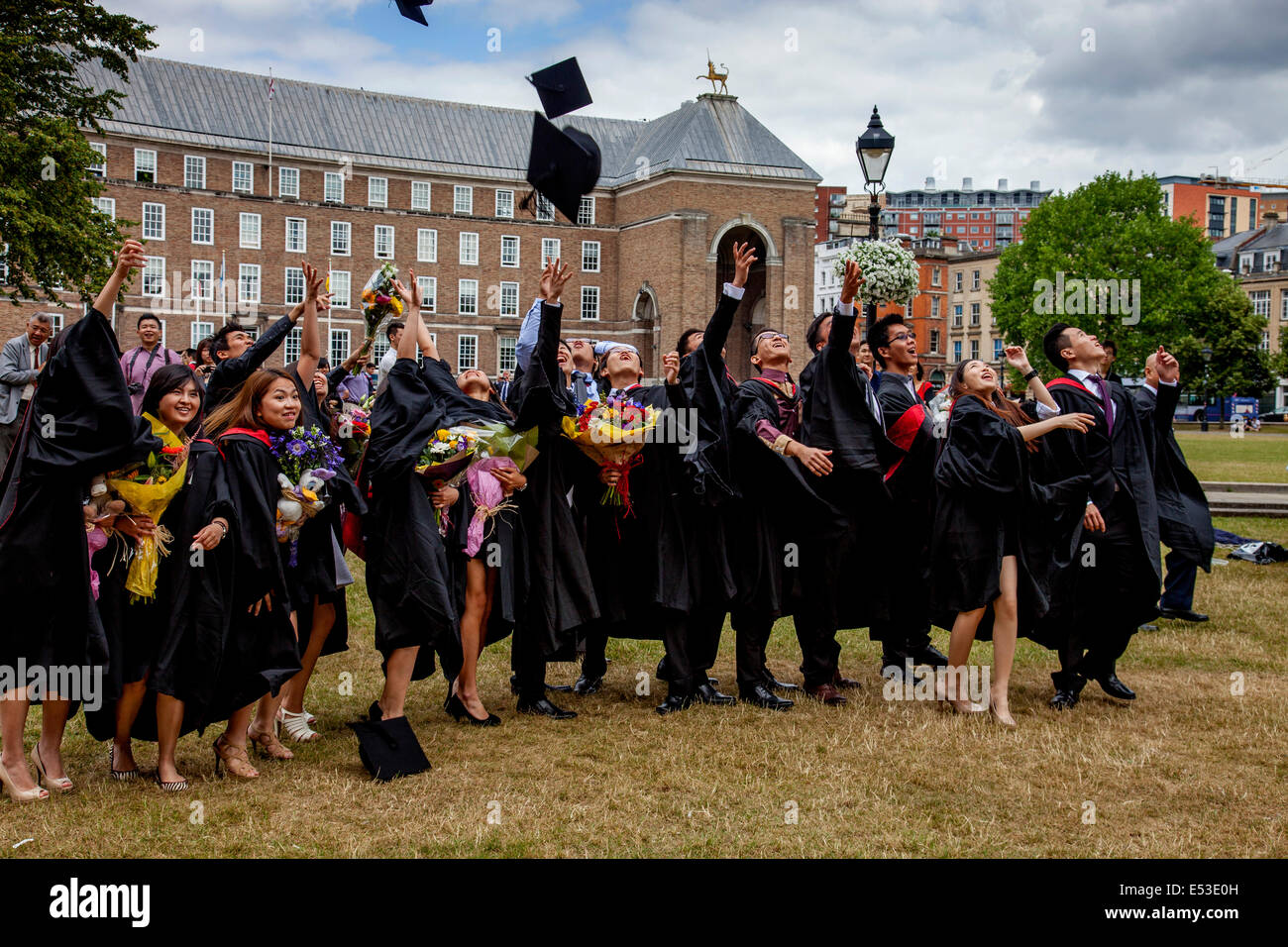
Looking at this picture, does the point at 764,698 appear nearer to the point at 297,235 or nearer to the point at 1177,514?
the point at 1177,514

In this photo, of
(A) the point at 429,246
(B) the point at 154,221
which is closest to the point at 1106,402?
(B) the point at 154,221

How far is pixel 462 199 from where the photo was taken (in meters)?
73.5

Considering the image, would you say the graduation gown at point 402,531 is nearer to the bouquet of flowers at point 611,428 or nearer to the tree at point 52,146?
the bouquet of flowers at point 611,428

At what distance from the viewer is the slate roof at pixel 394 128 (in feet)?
216

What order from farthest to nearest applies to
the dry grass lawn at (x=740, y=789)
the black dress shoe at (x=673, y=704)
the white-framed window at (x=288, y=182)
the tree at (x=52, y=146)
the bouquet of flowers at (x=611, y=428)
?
the white-framed window at (x=288, y=182) < the tree at (x=52, y=146) < the black dress shoe at (x=673, y=704) < the bouquet of flowers at (x=611, y=428) < the dry grass lawn at (x=740, y=789)

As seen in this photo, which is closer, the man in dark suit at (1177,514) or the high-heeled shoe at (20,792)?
the high-heeled shoe at (20,792)

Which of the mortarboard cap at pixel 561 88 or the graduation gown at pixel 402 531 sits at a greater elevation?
the mortarboard cap at pixel 561 88

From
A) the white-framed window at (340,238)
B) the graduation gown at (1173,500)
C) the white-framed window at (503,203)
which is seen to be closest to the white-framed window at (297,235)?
the white-framed window at (340,238)

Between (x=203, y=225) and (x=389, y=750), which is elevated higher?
(x=203, y=225)

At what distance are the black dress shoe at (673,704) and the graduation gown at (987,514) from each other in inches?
68.8

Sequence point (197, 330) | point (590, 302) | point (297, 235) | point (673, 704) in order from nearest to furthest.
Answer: point (673, 704), point (197, 330), point (297, 235), point (590, 302)

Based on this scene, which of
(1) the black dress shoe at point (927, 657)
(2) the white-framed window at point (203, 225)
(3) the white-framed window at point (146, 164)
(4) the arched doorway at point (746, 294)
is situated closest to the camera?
(1) the black dress shoe at point (927, 657)

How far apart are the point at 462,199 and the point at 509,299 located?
7158 mm

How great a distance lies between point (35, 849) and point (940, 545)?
17.4ft
